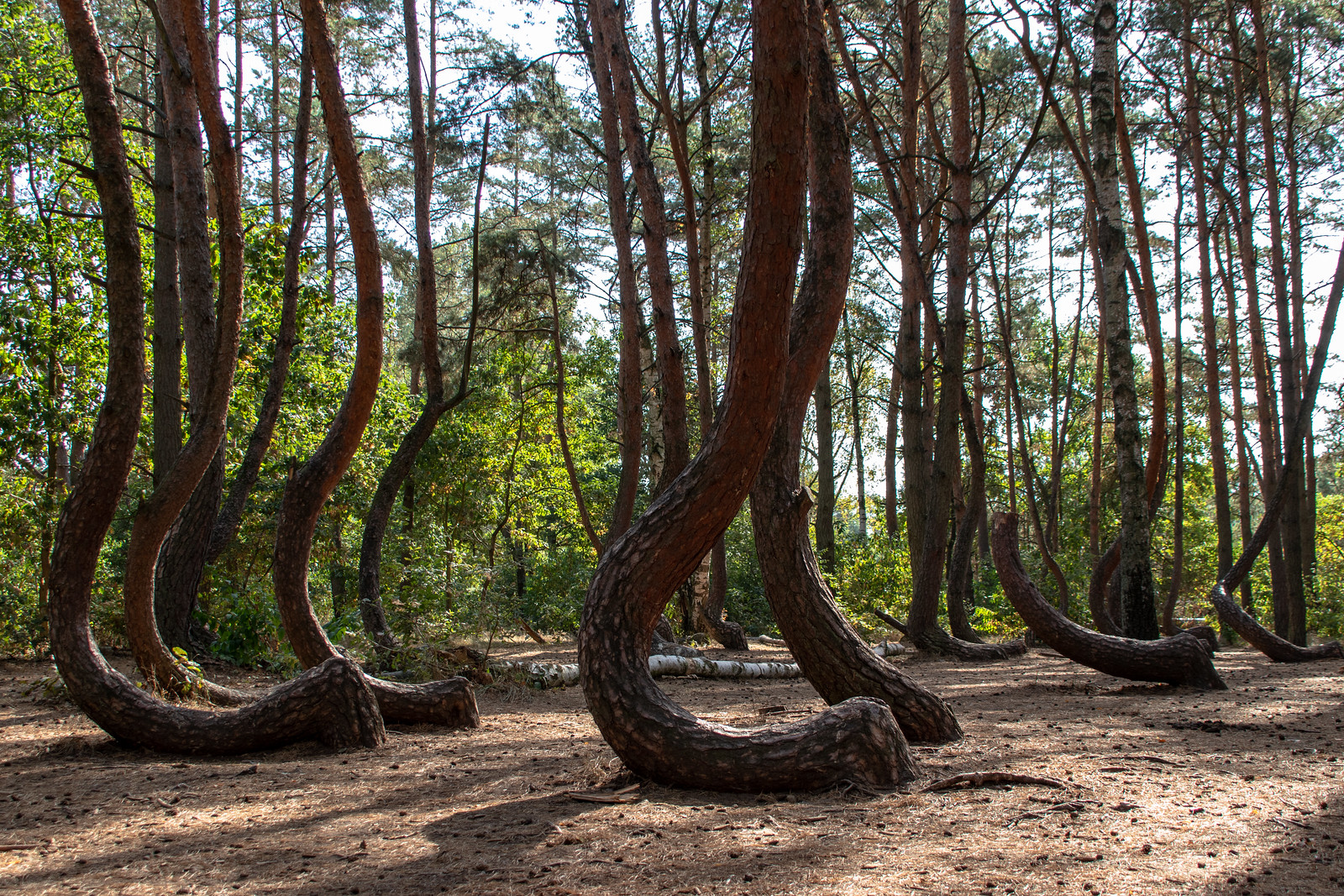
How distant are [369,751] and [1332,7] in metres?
18.4

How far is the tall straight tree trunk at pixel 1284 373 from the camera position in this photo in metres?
13.4

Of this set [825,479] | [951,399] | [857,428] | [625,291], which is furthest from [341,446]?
[857,428]

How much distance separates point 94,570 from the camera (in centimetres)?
478

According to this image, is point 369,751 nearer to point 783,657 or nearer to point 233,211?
point 233,211

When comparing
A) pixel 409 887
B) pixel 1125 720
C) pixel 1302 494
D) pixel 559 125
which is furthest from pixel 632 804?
pixel 1302 494

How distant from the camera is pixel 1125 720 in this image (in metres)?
5.74

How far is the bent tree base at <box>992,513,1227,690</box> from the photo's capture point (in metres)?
7.21

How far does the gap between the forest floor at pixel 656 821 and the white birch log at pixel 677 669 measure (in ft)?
9.18

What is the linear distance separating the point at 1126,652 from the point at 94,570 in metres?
7.66

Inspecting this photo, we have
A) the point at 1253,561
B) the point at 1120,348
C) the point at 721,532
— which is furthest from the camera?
the point at 1253,561

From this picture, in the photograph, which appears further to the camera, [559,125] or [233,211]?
[559,125]

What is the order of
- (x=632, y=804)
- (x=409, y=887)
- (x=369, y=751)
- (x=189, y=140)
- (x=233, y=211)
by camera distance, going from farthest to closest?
1. (x=189, y=140)
2. (x=233, y=211)
3. (x=369, y=751)
4. (x=632, y=804)
5. (x=409, y=887)

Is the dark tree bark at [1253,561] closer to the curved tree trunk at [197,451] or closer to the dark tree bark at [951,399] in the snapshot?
the dark tree bark at [951,399]

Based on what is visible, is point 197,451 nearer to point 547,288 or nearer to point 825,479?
point 547,288
